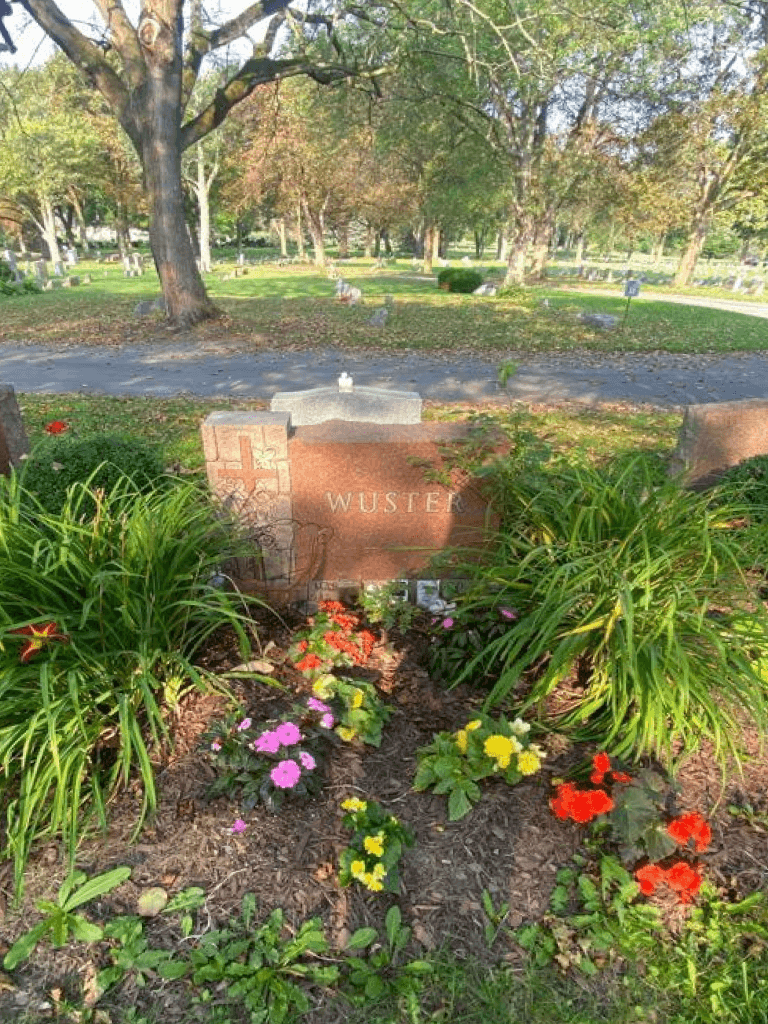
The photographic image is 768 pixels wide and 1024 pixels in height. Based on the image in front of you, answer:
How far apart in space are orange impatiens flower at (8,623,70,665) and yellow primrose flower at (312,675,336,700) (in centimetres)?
94

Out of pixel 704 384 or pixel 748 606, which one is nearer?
pixel 748 606

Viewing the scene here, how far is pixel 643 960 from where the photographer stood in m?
1.68

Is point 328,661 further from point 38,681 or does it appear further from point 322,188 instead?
point 322,188

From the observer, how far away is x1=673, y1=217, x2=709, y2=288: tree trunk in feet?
90.5

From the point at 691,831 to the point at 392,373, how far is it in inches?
331

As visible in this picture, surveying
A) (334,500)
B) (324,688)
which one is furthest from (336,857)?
(334,500)

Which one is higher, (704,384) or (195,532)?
(195,532)

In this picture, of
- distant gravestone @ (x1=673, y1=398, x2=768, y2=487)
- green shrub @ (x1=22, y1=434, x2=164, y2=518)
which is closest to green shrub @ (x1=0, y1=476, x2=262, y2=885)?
green shrub @ (x1=22, y1=434, x2=164, y2=518)

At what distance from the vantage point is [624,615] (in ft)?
6.77

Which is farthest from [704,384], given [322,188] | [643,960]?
[322,188]

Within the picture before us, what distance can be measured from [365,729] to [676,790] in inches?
44.5

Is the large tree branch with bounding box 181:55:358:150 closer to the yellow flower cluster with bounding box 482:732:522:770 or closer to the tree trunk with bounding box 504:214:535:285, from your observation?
the tree trunk with bounding box 504:214:535:285

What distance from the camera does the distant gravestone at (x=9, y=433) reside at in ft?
13.2

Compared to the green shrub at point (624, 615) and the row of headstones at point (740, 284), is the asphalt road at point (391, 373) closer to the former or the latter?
the green shrub at point (624, 615)
